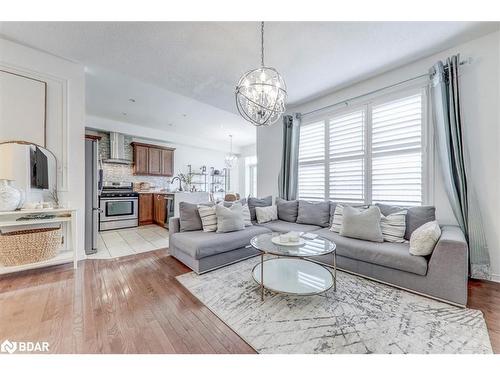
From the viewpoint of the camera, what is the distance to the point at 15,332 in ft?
4.67

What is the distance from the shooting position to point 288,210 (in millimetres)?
3703

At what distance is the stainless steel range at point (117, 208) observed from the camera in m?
4.75

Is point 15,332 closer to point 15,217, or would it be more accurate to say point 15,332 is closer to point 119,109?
point 15,217

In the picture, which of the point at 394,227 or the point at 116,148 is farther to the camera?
the point at 116,148

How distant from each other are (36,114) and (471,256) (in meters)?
5.40

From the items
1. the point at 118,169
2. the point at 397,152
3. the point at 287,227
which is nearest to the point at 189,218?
the point at 287,227

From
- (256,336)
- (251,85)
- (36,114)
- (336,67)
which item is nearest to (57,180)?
(36,114)

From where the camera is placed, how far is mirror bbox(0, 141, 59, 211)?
226 cm

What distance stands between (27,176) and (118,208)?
8.58 feet

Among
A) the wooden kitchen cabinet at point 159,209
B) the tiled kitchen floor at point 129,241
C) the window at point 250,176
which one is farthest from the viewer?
the window at point 250,176

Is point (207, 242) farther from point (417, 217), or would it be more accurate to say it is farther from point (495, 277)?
point (495, 277)

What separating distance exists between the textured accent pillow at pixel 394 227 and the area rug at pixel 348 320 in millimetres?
584

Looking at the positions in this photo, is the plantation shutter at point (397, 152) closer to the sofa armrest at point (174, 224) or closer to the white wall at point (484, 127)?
the white wall at point (484, 127)

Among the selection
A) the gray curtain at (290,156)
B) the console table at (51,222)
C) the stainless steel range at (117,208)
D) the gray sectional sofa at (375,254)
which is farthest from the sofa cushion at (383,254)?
the stainless steel range at (117,208)
